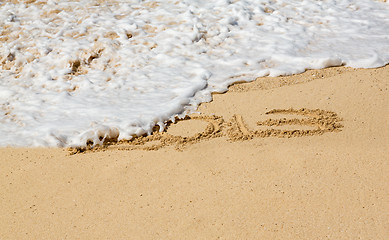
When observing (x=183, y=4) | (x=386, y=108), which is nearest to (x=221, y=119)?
(x=386, y=108)

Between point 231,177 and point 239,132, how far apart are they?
2.04 ft

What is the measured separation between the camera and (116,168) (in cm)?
337

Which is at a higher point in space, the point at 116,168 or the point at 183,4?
the point at 183,4

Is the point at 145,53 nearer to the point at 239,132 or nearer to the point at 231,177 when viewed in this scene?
the point at 239,132

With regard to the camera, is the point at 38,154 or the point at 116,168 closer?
the point at 116,168

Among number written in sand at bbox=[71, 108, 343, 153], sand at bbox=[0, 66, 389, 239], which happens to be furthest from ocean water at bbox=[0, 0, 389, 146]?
sand at bbox=[0, 66, 389, 239]

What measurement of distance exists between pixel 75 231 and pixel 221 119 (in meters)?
1.64

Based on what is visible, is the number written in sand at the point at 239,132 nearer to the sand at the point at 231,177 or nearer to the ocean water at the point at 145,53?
the sand at the point at 231,177

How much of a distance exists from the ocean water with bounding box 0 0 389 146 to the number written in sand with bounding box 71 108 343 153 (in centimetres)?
14

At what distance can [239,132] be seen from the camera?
3650mm

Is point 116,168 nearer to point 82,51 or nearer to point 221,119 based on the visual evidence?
point 221,119

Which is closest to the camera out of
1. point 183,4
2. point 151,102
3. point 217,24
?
point 151,102

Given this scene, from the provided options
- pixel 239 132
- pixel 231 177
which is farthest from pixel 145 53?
pixel 231 177

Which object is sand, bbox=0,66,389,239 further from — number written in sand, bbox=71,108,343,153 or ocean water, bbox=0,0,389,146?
ocean water, bbox=0,0,389,146
